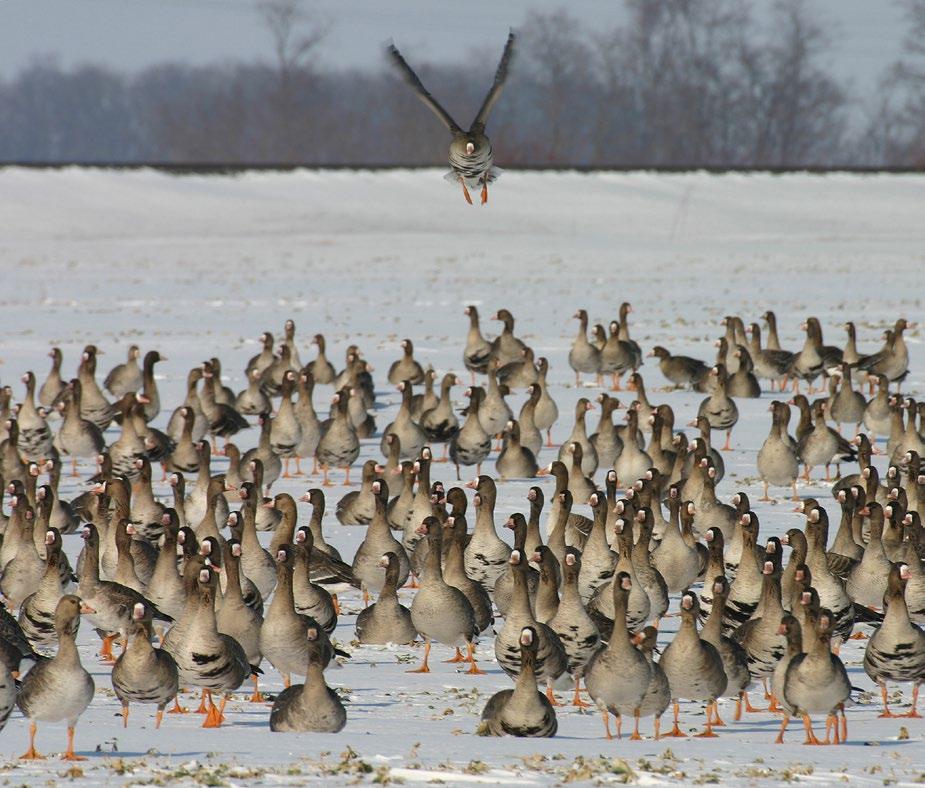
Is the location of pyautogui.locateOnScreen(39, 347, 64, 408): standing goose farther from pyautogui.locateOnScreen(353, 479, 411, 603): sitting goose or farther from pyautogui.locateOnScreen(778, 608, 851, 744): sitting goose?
pyautogui.locateOnScreen(778, 608, 851, 744): sitting goose

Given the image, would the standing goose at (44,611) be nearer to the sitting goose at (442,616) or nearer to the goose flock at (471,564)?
the goose flock at (471,564)

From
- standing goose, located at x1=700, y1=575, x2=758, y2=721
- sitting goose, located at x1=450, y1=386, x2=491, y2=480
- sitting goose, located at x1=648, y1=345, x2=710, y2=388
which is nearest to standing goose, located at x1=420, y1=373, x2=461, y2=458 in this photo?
sitting goose, located at x1=450, y1=386, x2=491, y2=480

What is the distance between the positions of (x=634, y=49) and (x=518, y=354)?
332ft

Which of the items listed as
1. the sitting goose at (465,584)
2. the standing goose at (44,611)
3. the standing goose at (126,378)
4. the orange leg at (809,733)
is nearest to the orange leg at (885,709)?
the orange leg at (809,733)

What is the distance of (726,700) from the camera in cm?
1320

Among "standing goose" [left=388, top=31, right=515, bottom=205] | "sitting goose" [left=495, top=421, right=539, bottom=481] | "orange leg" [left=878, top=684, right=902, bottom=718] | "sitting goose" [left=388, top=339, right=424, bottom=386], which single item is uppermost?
"standing goose" [left=388, top=31, right=515, bottom=205]

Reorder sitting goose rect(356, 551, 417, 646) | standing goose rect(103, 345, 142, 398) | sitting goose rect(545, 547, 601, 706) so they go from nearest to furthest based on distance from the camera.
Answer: sitting goose rect(545, 547, 601, 706) → sitting goose rect(356, 551, 417, 646) → standing goose rect(103, 345, 142, 398)

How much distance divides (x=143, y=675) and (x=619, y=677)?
327 centimetres

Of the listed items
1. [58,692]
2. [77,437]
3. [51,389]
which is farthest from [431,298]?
[58,692]

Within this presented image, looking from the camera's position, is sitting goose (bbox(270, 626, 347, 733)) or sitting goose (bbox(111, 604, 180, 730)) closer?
sitting goose (bbox(270, 626, 347, 733))

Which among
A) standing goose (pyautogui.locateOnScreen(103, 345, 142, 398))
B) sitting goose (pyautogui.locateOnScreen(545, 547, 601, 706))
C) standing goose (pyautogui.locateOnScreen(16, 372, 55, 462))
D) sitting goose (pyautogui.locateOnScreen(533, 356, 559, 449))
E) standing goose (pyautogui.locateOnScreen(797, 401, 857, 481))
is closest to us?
sitting goose (pyautogui.locateOnScreen(545, 547, 601, 706))

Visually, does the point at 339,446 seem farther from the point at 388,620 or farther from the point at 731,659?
the point at 731,659

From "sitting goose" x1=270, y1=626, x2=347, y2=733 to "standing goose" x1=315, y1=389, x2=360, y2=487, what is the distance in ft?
35.0

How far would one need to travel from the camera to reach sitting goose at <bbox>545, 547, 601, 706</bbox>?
12.8m
